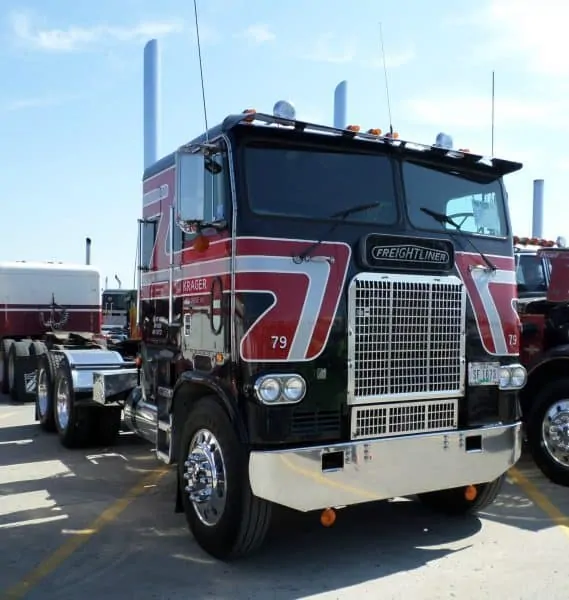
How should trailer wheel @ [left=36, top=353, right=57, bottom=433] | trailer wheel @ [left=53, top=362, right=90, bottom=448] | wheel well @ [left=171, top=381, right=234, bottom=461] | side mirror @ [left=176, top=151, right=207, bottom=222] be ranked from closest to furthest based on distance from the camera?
1. side mirror @ [left=176, top=151, right=207, bottom=222]
2. wheel well @ [left=171, top=381, right=234, bottom=461]
3. trailer wheel @ [left=53, top=362, right=90, bottom=448]
4. trailer wheel @ [left=36, top=353, right=57, bottom=433]

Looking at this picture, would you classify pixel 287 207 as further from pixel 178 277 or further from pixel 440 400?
pixel 440 400

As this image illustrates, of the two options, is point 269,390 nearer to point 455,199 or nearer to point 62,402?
point 455,199

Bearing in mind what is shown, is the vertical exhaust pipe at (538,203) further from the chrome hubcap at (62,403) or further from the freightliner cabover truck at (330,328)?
the freightliner cabover truck at (330,328)

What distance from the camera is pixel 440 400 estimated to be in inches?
191

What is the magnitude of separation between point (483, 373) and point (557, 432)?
220 cm

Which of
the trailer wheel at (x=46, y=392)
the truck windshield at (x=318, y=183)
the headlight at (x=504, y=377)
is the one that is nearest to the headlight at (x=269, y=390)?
the truck windshield at (x=318, y=183)

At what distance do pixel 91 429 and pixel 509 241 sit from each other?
17.8 ft

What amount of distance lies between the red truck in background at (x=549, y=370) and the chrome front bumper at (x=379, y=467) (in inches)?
75.6

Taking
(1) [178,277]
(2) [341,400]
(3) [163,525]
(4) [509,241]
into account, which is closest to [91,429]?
(3) [163,525]

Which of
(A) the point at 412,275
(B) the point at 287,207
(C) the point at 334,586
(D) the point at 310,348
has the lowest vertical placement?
(C) the point at 334,586

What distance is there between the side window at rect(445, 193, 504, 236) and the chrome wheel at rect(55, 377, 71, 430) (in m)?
5.34

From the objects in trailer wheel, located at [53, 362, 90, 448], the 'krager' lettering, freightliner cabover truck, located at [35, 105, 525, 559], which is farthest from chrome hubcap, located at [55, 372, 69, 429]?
the 'krager' lettering

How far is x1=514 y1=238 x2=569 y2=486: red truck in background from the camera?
22.0 feet

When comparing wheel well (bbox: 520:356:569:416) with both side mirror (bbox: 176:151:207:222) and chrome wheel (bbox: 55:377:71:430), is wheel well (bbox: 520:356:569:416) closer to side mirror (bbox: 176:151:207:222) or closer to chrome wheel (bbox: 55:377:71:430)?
side mirror (bbox: 176:151:207:222)
